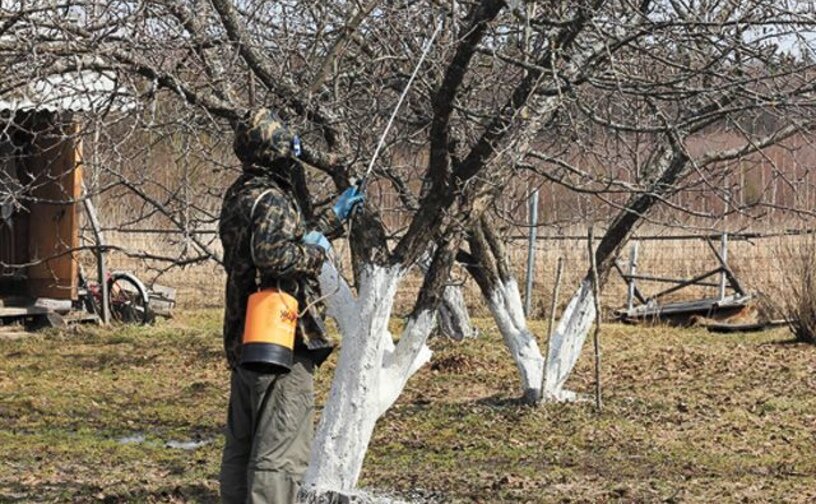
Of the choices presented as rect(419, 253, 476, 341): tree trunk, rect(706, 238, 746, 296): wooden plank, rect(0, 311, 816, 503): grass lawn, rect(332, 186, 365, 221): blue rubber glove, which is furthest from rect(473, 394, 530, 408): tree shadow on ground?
rect(706, 238, 746, 296): wooden plank

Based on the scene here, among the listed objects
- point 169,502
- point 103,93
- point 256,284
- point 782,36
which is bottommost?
point 169,502

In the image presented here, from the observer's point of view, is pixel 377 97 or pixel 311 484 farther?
pixel 377 97

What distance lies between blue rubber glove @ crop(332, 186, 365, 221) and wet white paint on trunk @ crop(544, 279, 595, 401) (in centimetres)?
373

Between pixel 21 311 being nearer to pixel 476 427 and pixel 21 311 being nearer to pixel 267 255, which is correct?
pixel 476 427

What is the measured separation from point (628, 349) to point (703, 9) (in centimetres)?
673

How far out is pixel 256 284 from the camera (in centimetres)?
514

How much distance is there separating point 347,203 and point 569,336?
12.6 feet

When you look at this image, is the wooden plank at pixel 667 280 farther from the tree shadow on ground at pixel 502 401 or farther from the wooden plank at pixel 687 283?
the tree shadow on ground at pixel 502 401

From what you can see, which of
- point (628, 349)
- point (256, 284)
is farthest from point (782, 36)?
point (628, 349)

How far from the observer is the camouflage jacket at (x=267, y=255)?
16.4 ft

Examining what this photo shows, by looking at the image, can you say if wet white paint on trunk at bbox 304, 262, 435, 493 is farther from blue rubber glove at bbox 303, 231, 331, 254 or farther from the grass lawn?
blue rubber glove at bbox 303, 231, 331, 254

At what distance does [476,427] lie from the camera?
29.1 feet

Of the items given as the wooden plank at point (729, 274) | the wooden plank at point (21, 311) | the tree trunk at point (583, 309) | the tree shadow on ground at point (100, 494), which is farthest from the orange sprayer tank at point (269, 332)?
the wooden plank at point (729, 274)

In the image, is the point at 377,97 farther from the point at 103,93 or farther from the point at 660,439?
the point at 660,439
